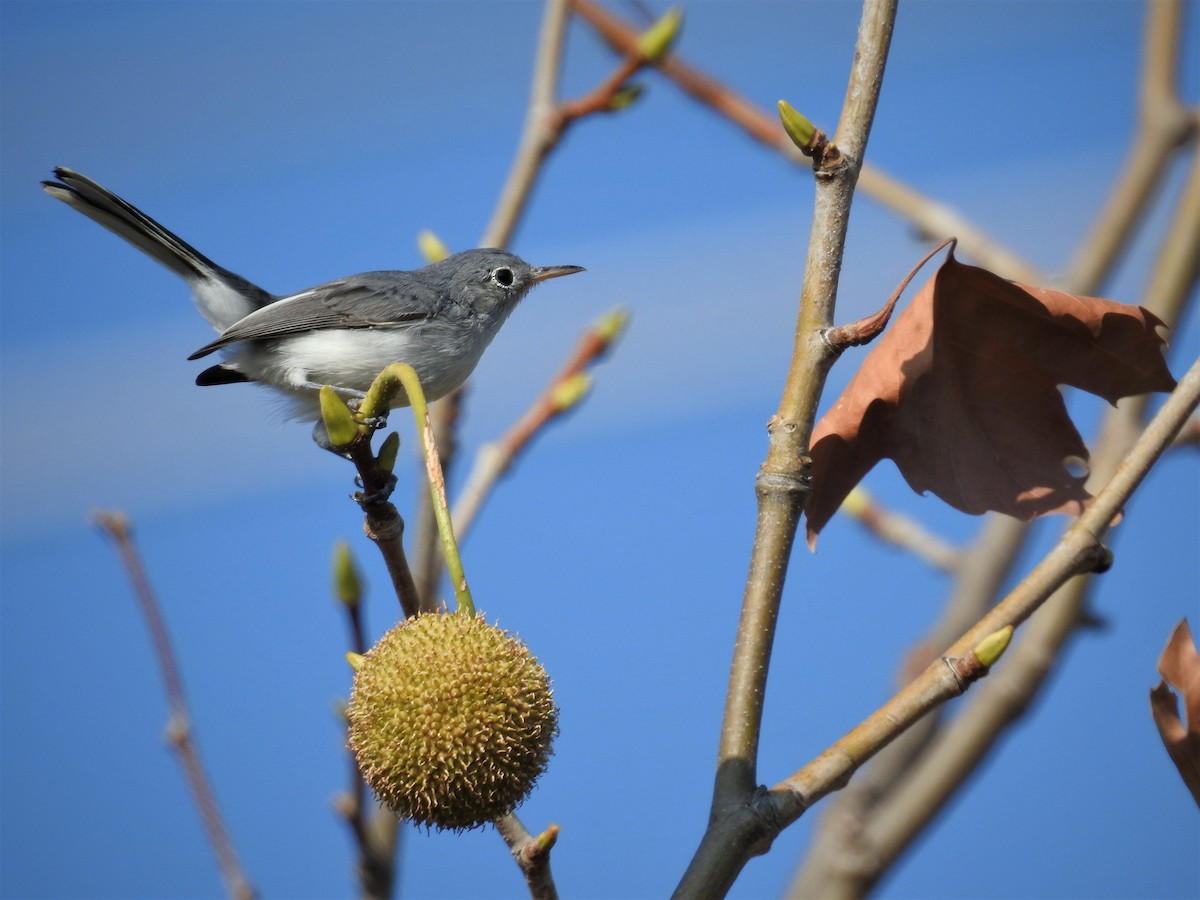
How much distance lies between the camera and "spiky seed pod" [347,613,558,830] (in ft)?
5.69

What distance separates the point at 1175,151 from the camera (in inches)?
135

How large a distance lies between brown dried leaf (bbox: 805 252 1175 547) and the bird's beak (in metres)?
2.46

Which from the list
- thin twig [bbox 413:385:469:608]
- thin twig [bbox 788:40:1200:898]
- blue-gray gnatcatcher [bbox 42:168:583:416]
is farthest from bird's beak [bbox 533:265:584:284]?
thin twig [bbox 788:40:1200:898]

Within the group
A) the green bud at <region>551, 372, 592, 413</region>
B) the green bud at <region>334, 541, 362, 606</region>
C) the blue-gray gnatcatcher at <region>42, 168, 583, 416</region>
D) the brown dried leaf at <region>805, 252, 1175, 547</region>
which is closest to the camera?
the brown dried leaf at <region>805, 252, 1175, 547</region>

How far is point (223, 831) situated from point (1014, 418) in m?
1.95

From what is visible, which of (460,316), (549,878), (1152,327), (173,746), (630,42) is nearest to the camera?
(549,878)

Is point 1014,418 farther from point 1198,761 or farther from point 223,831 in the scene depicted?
point 223,831

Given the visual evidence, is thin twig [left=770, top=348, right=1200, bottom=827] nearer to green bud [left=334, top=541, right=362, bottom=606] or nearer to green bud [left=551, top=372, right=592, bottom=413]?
green bud [left=334, top=541, right=362, bottom=606]

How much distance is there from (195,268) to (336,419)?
9.21ft

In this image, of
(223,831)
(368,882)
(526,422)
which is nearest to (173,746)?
(223,831)

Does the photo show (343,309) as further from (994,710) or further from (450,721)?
(994,710)

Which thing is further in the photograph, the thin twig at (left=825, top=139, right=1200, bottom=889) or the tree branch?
the thin twig at (left=825, top=139, right=1200, bottom=889)

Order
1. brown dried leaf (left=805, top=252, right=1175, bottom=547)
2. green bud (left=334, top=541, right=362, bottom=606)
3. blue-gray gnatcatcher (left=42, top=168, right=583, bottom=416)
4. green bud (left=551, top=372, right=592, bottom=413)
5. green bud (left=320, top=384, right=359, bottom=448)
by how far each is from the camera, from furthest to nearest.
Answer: blue-gray gnatcatcher (left=42, top=168, right=583, bottom=416)
green bud (left=551, top=372, right=592, bottom=413)
green bud (left=334, top=541, right=362, bottom=606)
brown dried leaf (left=805, top=252, right=1175, bottom=547)
green bud (left=320, top=384, right=359, bottom=448)

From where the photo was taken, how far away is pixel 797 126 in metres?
1.55
